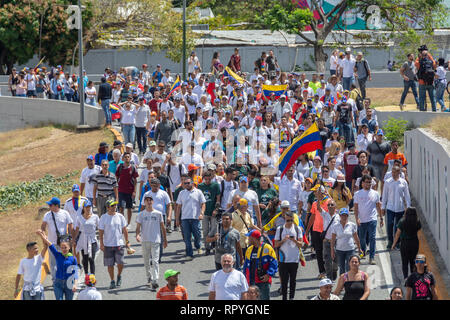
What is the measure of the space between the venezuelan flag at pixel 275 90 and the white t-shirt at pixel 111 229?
13.0 m

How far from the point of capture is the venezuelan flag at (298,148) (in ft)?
54.9

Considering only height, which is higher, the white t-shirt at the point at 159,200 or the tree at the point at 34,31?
the tree at the point at 34,31

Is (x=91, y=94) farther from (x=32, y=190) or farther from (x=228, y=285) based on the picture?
(x=228, y=285)

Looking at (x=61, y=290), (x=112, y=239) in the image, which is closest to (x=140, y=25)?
(x=112, y=239)

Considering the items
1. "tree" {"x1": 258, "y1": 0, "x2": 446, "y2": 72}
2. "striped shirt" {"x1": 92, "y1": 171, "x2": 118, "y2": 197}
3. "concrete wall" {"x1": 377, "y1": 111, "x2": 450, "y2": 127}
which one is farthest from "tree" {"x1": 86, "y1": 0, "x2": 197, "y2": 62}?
"striped shirt" {"x1": 92, "y1": 171, "x2": 118, "y2": 197}

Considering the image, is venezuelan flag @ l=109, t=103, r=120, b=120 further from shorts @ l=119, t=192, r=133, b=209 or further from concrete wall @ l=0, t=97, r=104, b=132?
shorts @ l=119, t=192, r=133, b=209

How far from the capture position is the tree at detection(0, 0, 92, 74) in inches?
1800

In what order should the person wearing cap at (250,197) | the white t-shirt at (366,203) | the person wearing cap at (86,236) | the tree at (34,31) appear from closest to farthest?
the person wearing cap at (86,236) → the person wearing cap at (250,197) → the white t-shirt at (366,203) → the tree at (34,31)

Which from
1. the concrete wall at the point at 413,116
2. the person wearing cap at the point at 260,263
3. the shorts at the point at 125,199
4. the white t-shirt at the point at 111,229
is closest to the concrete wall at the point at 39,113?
the concrete wall at the point at 413,116

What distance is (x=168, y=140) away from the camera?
74.0ft

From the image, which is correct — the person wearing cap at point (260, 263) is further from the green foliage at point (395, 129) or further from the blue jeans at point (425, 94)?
the green foliage at point (395, 129)

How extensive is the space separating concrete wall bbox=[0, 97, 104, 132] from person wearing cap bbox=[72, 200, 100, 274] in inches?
661

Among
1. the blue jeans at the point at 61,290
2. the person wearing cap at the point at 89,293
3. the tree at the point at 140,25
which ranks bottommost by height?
the blue jeans at the point at 61,290

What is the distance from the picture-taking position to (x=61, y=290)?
44.2 ft
